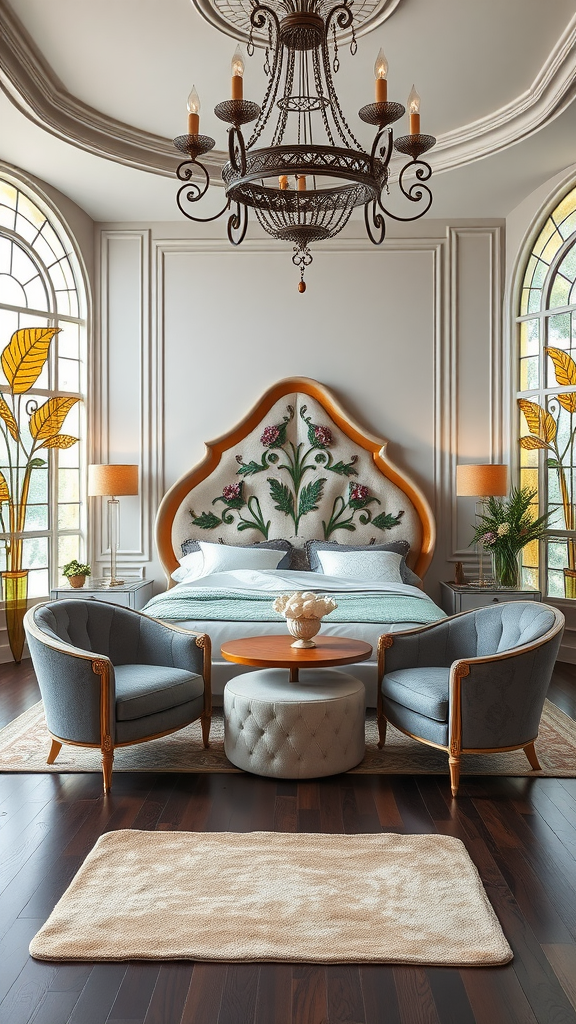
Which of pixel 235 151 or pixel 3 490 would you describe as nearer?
pixel 235 151

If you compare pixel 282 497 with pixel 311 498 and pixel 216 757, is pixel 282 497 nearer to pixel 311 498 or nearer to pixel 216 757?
pixel 311 498

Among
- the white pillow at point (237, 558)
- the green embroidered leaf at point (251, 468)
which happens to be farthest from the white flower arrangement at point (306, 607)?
the green embroidered leaf at point (251, 468)

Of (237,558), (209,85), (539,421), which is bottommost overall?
(237,558)

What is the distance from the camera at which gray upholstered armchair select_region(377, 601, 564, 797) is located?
3260mm

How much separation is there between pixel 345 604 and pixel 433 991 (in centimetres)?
267

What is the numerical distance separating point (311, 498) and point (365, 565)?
0.83 meters

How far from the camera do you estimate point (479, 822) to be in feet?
9.76

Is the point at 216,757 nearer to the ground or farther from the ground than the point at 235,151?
nearer to the ground

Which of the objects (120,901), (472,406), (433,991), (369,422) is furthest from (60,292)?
(433,991)

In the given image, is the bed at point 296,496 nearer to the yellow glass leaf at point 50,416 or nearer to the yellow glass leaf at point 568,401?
the yellow glass leaf at point 50,416

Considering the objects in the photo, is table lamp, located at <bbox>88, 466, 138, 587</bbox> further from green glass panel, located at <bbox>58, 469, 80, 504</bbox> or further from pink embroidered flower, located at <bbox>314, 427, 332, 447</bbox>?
pink embroidered flower, located at <bbox>314, 427, 332, 447</bbox>

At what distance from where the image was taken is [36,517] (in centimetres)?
590

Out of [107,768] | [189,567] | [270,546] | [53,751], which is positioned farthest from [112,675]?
[270,546]

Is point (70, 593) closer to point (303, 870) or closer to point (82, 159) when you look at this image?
point (82, 159)
